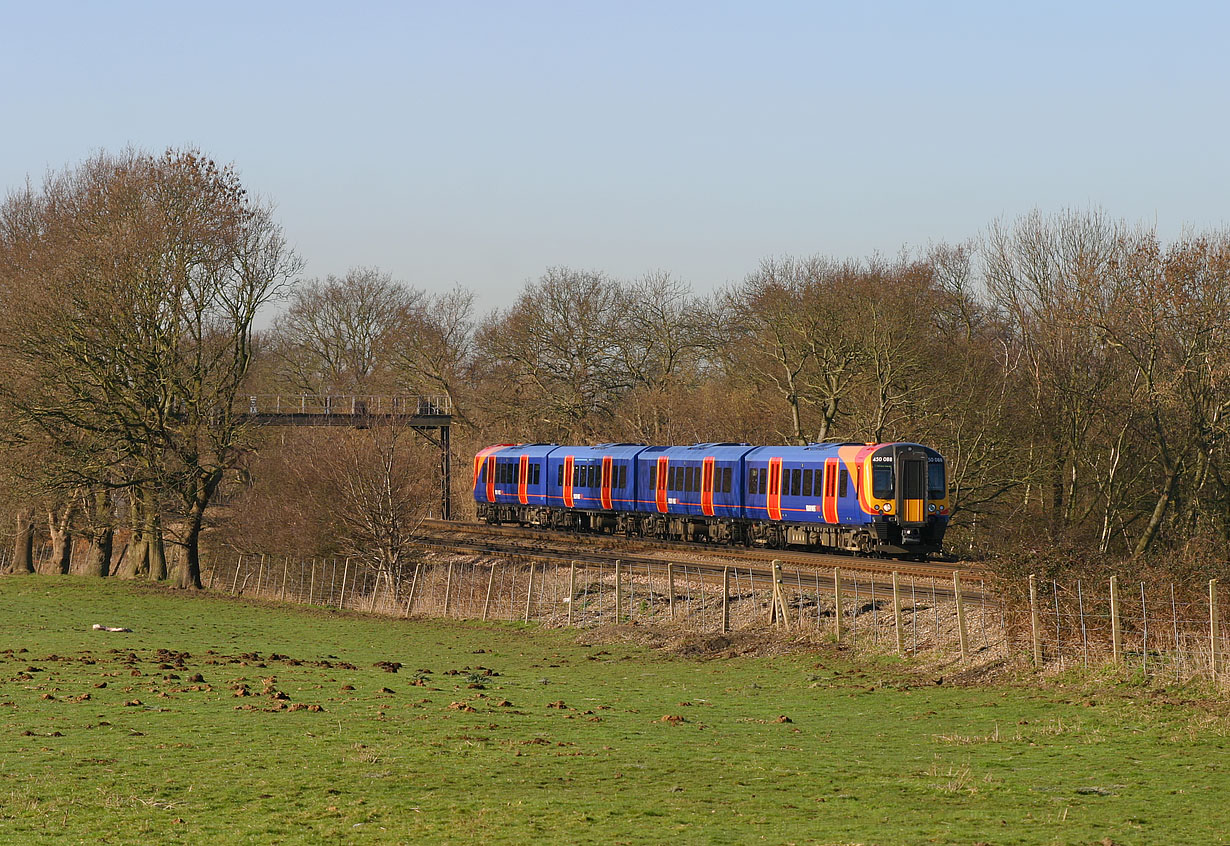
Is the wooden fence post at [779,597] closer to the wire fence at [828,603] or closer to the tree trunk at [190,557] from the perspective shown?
the wire fence at [828,603]

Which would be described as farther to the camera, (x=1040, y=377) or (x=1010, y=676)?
(x=1040, y=377)

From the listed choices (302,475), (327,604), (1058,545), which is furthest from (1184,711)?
(302,475)

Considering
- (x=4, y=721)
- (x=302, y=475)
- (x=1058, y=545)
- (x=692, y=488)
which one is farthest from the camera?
(x=692, y=488)

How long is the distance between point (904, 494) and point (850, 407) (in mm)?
15038

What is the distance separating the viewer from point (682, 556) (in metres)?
41.2

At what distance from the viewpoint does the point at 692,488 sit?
47688mm

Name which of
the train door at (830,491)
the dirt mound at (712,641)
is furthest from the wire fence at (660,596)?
the train door at (830,491)

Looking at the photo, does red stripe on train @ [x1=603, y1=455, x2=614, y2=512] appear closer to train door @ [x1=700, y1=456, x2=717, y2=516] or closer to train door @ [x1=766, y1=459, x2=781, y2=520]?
train door @ [x1=700, y1=456, x2=717, y2=516]

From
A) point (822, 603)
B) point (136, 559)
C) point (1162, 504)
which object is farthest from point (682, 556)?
point (136, 559)

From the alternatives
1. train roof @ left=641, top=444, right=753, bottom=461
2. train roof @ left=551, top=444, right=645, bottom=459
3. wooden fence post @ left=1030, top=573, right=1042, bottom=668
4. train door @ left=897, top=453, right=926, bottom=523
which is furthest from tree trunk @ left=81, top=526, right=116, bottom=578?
wooden fence post @ left=1030, top=573, right=1042, bottom=668

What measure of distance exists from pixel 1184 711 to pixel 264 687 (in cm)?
1250

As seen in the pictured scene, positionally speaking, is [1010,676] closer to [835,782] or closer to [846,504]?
[835,782]

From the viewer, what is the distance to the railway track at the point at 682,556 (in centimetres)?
3222

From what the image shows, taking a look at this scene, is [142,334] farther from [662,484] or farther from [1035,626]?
[1035,626]
